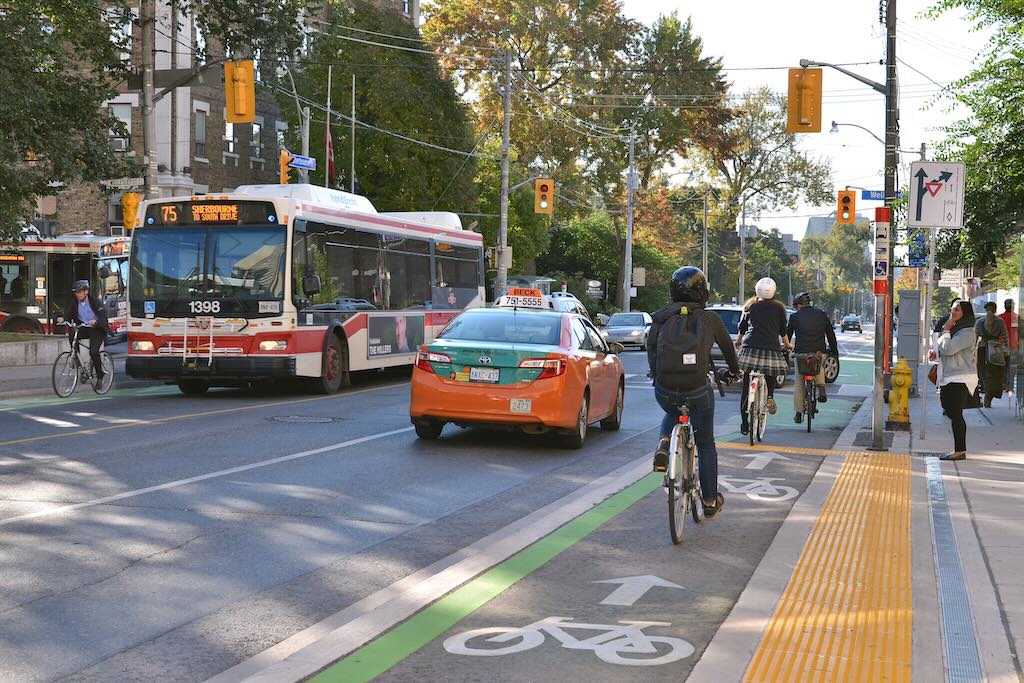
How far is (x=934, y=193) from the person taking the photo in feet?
50.1

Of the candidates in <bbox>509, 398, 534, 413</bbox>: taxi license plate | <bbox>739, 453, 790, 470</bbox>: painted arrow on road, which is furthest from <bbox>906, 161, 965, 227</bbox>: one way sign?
<bbox>509, 398, 534, 413</bbox>: taxi license plate

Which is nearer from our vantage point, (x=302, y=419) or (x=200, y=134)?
(x=302, y=419)

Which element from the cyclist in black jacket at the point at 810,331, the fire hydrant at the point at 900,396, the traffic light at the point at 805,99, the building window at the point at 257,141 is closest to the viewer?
the fire hydrant at the point at 900,396

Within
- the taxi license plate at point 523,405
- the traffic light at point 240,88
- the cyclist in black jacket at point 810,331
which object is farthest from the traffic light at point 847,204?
the taxi license plate at point 523,405

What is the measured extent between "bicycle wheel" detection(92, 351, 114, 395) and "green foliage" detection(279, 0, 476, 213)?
1171 inches

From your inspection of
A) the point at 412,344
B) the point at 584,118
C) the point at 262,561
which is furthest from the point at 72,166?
the point at 584,118

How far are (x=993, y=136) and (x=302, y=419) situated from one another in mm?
10767

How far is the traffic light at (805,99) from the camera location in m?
21.6

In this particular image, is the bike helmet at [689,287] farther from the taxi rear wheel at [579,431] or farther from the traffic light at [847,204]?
the traffic light at [847,204]

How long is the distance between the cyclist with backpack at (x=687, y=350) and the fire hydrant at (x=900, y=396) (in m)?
8.55

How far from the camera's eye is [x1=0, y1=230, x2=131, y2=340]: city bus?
3522 centimetres

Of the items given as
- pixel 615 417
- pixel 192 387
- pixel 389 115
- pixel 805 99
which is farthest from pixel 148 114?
pixel 389 115

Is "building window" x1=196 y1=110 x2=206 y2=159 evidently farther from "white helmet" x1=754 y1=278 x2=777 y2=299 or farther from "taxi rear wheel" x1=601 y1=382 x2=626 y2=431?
"white helmet" x1=754 y1=278 x2=777 y2=299

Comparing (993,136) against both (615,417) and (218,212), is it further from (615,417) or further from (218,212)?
(218,212)
